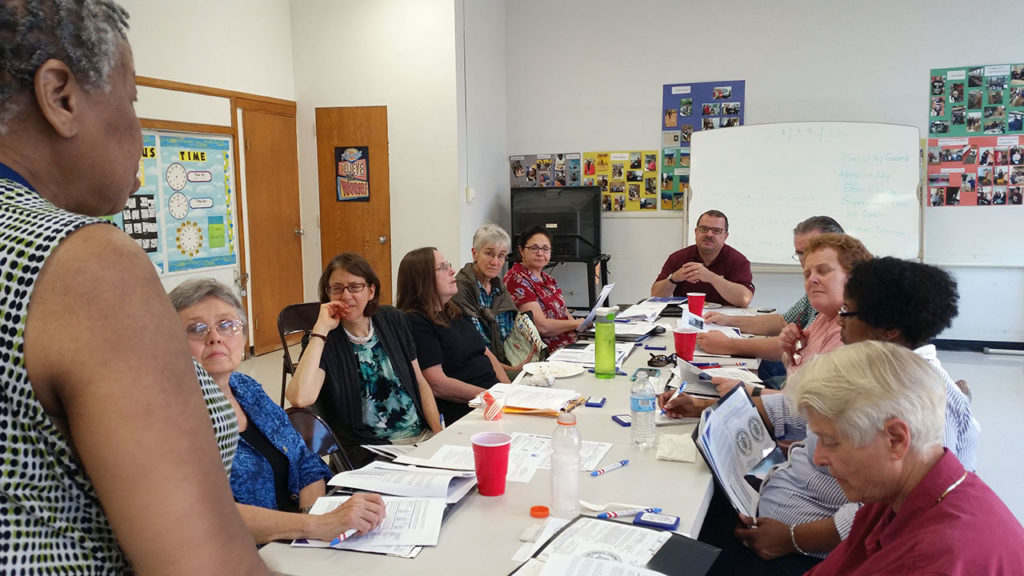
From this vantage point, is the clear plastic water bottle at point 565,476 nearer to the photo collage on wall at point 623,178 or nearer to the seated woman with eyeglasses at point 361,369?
the seated woman with eyeglasses at point 361,369

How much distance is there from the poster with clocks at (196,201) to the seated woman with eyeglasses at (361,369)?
2.96 meters

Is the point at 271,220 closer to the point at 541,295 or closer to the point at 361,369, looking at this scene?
the point at 541,295

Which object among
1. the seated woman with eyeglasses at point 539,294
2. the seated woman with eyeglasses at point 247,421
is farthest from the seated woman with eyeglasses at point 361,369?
the seated woman with eyeglasses at point 539,294

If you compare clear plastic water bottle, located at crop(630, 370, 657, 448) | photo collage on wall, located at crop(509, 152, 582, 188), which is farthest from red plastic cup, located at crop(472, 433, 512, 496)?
photo collage on wall, located at crop(509, 152, 582, 188)

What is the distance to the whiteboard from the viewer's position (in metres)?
5.95

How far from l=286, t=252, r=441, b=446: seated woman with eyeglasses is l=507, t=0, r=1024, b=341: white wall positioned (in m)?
4.31

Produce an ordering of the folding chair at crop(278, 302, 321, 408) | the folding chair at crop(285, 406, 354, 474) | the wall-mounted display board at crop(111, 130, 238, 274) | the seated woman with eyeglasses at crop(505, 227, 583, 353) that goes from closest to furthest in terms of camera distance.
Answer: the folding chair at crop(285, 406, 354, 474)
the folding chair at crop(278, 302, 321, 408)
the seated woman with eyeglasses at crop(505, 227, 583, 353)
the wall-mounted display board at crop(111, 130, 238, 274)

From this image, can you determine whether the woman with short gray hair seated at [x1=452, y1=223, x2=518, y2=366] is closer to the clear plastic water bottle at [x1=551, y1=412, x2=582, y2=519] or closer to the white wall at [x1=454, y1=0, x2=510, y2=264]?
the clear plastic water bottle at [x1=551, y1=412, x2=582, y2=519]

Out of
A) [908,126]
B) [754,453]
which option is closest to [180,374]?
[754,453]

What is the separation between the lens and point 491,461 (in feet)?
5.37

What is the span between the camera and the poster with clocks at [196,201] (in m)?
5.14

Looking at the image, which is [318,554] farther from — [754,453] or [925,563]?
[754,453]

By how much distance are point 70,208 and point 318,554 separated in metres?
0.96

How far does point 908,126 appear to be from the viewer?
5.96 meters
